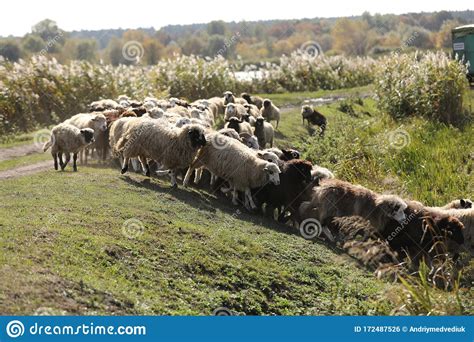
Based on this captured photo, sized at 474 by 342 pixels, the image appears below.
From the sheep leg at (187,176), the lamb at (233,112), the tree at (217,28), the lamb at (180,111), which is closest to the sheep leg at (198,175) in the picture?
the sheep leg at (187,176)

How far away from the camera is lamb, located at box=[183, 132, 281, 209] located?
14.2 meters

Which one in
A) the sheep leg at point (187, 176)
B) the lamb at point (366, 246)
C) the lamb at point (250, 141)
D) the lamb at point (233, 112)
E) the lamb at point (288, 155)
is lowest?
the lamb at point (366, 246)

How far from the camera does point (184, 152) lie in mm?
14594

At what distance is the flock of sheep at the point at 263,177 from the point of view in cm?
1236

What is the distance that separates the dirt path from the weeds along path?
211 cm

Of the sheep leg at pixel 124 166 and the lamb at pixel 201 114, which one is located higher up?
the lamb at pixel 201 114

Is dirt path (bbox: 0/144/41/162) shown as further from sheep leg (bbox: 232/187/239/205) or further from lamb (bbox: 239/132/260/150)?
sheep leg (bbox: 232/187/239/205)

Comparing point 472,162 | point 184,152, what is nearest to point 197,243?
point 184,152

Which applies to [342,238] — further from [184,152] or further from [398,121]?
[398,121]

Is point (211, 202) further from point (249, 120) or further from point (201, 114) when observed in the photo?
point (249, 120)

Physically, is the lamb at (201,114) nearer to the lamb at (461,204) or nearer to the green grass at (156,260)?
the green grass at (156,260)

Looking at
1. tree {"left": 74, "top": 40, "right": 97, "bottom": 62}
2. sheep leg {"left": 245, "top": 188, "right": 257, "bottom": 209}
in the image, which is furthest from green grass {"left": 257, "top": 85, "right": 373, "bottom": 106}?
tree {"left": 74, "top": 40, "right": 97, "bottom": 62}

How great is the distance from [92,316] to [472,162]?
12.0 metres

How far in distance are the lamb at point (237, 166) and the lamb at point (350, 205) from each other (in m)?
0.94
